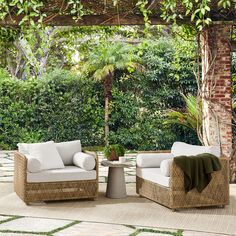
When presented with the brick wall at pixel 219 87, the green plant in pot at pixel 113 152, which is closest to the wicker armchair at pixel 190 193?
the green plant in pot at pixel 113 152

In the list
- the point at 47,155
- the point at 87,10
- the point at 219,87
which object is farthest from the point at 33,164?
the point at 219,87

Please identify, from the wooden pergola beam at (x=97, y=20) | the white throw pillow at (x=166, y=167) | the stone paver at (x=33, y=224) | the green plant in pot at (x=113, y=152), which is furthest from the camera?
the wooden pergola beam at (x=97, y=20)

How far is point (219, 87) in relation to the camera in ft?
27.8

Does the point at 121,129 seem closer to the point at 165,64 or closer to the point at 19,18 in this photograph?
the point at 165,64

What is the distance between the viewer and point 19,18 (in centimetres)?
756

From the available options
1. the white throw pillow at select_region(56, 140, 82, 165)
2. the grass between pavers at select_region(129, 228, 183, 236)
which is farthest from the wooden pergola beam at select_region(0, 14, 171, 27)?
the grass between pavers at select_region(129, 228, 183, 236)

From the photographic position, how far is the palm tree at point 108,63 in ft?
42.9

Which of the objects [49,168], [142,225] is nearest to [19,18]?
[49,168]

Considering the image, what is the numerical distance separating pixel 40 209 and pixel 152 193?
140cm

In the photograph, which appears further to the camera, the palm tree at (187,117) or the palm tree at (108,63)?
the palm tree at (108,63)

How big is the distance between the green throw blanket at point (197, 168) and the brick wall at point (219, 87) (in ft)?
6.87

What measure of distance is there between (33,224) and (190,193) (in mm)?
1890

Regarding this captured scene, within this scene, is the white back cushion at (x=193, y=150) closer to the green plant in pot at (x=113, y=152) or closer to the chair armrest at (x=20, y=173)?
the green plant in pot at (x=113, y=152)

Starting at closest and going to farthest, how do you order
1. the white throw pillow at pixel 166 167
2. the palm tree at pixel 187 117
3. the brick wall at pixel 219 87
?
the white throw pillow at pixel 166 167 < the brick wall at pixel 219 87 < the palm tree at pixel 187 117
